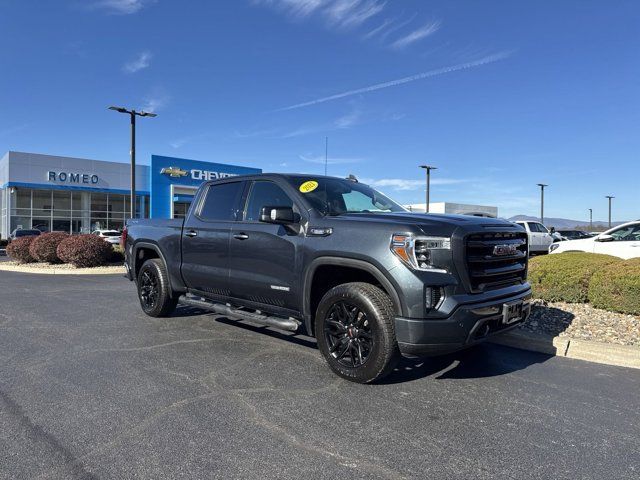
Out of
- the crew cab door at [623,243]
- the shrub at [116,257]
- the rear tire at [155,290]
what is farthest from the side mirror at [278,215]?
the shrub at [116,257]

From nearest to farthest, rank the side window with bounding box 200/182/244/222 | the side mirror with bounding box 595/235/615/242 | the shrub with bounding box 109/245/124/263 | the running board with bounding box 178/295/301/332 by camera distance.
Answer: the running board with bounding box 178/295/301/332 → the side window with bounding box 200/182/244/222 → the side mirror with bounding box 595/235/615/242 → the shrub with bounding box 109/245/124/263

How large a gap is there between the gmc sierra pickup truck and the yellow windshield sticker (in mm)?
11

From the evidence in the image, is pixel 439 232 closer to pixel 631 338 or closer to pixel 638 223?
pixel 631 338

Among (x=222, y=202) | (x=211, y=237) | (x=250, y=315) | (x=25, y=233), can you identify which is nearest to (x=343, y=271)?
(x=250, y=315)

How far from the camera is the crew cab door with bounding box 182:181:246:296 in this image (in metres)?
5.74

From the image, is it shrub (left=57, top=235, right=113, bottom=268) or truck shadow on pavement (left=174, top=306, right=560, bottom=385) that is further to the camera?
shrub (left=57, top=235, right=113, bottom=268)

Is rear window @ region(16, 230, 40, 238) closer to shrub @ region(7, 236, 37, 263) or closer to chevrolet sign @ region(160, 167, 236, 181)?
chevrolet sign @ region(160, 167, 236, 181)

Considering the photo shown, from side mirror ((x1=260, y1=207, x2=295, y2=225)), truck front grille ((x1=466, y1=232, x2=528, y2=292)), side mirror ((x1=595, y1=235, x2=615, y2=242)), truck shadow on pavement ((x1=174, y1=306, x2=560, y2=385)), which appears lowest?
truck shadow on pavement ((x1=174, y1=306, x2=560, y2=385))

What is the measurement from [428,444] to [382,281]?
4.38 feet

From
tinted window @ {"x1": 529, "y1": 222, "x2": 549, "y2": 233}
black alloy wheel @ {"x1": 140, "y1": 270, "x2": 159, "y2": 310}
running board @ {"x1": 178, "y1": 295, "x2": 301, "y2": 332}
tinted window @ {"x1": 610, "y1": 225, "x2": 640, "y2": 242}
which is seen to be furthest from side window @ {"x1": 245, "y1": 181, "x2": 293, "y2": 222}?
tinted window @ {"x1": 529, "y1": 222, "x2": 549, "y2": 233}

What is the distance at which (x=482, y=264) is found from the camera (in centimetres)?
427

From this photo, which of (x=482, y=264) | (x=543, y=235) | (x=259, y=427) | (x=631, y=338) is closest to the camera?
(x=259, y=427)

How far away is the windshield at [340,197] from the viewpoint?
5.02m

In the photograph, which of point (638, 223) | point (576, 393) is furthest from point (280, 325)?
point (638, 223)
